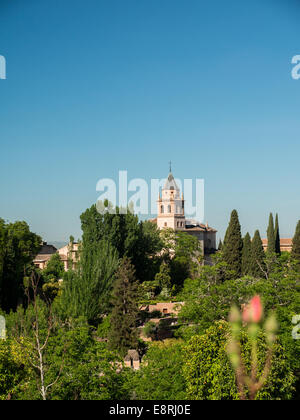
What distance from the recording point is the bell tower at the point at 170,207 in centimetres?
5151

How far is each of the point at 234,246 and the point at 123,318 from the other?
17935 mm

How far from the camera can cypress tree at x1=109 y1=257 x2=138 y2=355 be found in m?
21.0

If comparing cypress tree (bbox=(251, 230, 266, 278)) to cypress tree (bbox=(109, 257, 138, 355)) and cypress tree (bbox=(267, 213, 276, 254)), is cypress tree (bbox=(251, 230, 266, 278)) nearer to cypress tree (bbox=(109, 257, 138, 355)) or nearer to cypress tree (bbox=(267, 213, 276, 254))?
cypress tree (bbox=(267, 213, 276, 254))

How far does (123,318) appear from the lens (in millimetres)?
21391

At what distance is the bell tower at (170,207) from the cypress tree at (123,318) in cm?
2912

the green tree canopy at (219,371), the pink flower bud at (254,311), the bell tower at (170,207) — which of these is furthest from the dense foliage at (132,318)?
the bell tower at (170,207)

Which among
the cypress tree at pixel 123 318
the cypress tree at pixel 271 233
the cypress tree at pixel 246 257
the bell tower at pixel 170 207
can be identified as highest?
the bell tower at pixel 170 207

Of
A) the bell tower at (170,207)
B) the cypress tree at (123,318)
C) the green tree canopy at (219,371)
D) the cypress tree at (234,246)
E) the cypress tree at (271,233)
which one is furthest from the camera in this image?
the bell tower at (170,207)

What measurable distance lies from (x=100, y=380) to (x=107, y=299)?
13.4 m

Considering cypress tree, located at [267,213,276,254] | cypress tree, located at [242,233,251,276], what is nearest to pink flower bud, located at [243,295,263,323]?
cypress tree, located at [242,233,251,276]

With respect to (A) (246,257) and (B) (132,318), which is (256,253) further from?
(B) (132,318)

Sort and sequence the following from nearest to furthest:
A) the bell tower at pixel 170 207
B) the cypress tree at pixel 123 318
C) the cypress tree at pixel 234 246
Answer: the cypress tree at pixel 123 318 < the cypress tree at pixel 234 246 < the bell tower at pixel 170 207

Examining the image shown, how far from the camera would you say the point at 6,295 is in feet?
85.6

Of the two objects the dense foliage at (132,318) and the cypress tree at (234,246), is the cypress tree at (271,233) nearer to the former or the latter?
the dense foliage at (132,318)
